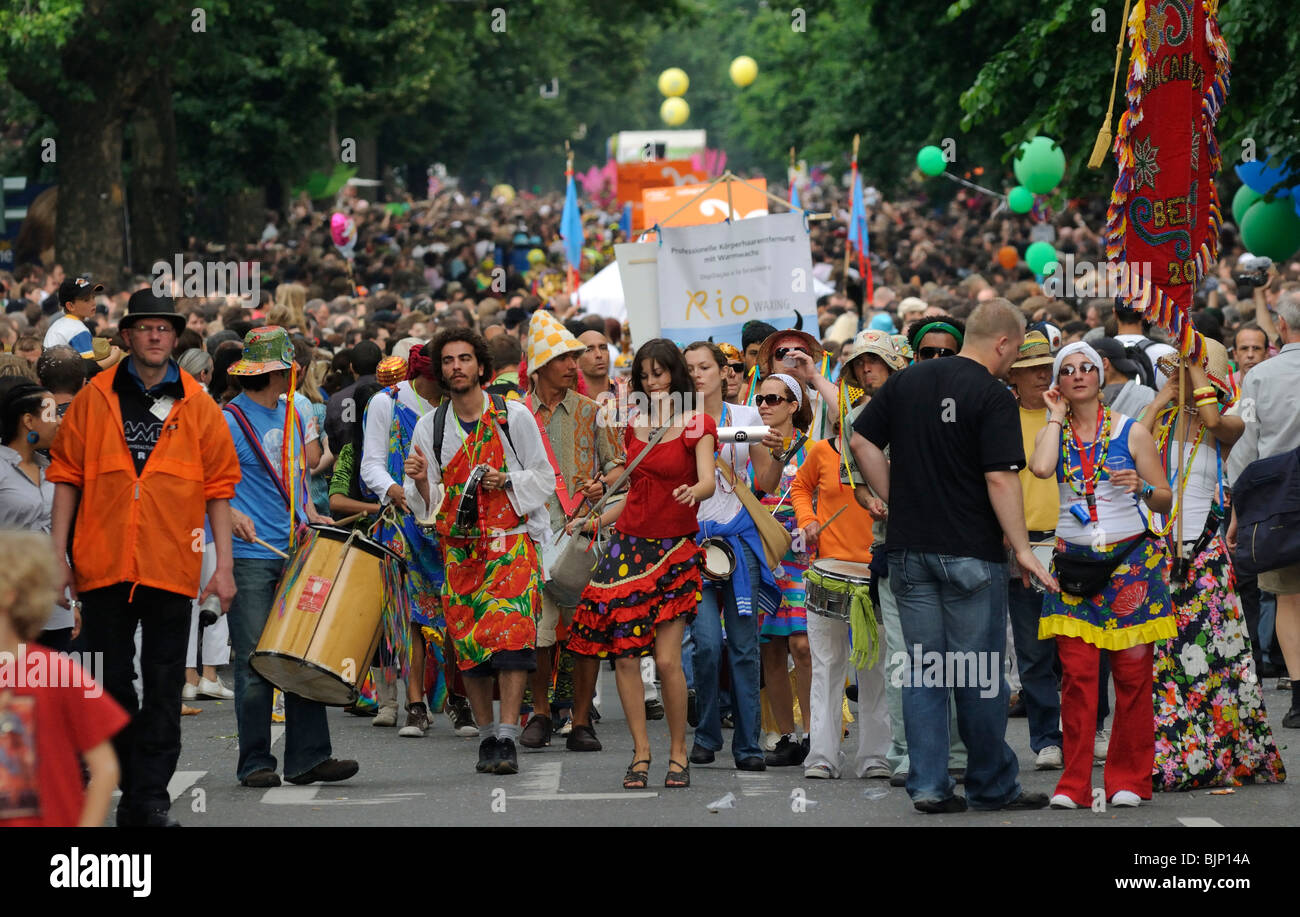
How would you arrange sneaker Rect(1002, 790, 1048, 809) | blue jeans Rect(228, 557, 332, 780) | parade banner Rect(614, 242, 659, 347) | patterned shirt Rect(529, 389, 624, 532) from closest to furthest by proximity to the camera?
sneaker Rect(1002, 790, 1048, 809) → blue jeans Rect(228, 557, 332, 780) → patterned shirt Rect(529, 389, 624, 532) → parade banner Rect(614, 242, 659, 347)

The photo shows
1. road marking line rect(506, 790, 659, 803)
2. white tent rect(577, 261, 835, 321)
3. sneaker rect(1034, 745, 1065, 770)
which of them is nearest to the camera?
road marking line rect(506, 790, 659, 803)

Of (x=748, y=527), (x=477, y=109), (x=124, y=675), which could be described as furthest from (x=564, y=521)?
(x=477, y=109)

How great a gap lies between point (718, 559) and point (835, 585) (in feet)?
2.14

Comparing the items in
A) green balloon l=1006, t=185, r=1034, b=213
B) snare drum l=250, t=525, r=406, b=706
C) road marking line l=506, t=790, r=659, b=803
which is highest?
green balloon l=1006, t=185, r=1034, b=213

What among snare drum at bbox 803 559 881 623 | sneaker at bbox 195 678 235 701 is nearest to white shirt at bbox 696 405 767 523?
snare drum at bbox 803 559 881 623

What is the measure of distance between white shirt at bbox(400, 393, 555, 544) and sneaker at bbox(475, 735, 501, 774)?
0.93 metres

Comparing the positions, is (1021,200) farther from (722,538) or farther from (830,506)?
(830,506)

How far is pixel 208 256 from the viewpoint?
3441 centimetres

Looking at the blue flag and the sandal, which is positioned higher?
the blue flag

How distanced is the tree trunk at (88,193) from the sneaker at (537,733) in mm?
20344

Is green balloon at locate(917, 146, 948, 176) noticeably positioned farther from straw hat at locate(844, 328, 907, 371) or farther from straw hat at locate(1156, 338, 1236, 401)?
straw hat at locate(844, 328, 907, 371)

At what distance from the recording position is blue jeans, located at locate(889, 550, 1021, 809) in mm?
8133

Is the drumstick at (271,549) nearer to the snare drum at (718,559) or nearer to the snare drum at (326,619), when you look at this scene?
the snare drum at (326,619)
